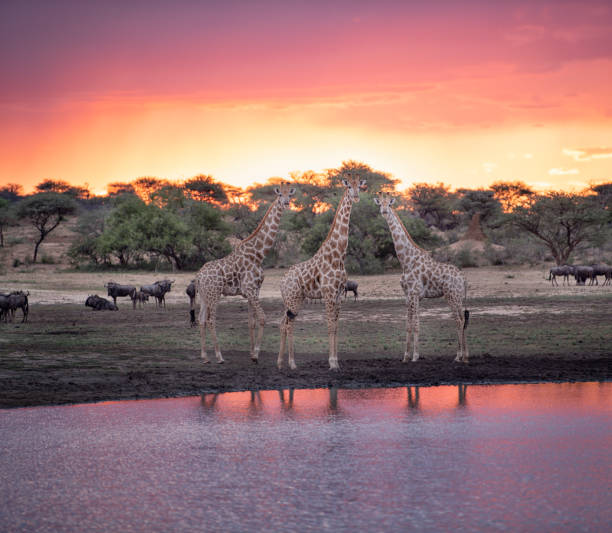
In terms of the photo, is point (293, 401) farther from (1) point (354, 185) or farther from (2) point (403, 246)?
Result: (2) point (403, 246)

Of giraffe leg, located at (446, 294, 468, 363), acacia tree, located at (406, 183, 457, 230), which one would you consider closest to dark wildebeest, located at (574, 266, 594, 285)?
giraffe leg, located at (446, 294, 468, 363)

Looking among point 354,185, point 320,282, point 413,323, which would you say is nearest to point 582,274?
point 413,323

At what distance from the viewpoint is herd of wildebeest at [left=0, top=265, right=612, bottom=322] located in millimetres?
21734

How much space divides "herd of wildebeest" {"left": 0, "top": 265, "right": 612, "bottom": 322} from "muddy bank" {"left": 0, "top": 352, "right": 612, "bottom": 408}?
626 centimetres

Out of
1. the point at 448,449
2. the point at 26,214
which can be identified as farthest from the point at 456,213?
the point at 448,449

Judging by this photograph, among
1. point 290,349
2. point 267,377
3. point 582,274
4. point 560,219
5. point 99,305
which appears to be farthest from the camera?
point 560,219

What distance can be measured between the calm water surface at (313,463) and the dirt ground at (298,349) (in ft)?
3.50

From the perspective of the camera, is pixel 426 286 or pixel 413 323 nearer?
pixel 413 323

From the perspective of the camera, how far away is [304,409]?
32.6 feet

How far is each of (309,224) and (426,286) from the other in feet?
146

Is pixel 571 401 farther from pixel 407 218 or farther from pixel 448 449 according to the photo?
pixel 407 218

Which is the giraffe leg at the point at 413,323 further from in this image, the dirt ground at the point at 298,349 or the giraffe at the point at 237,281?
the giraffe at the point at 237,281

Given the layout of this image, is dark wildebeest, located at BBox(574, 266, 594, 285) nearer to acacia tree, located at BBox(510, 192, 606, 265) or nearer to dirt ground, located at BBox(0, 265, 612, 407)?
dirt ground, located at BBox(0, 265, 612, 407)

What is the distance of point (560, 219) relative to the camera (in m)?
52.5
